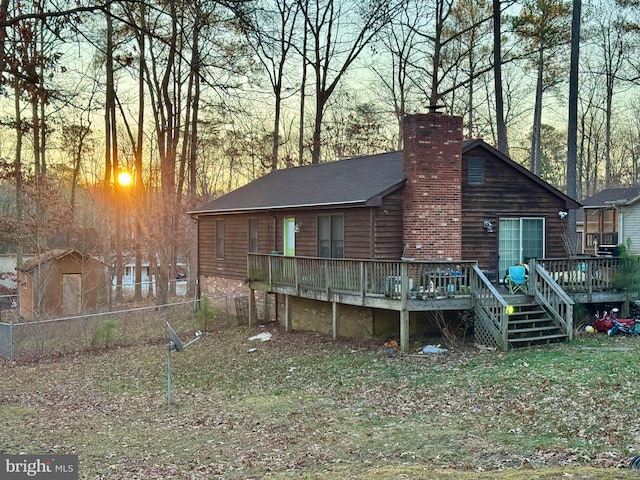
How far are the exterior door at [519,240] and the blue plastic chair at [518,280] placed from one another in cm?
235

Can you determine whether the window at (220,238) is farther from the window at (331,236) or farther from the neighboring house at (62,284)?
the window at (331,236)

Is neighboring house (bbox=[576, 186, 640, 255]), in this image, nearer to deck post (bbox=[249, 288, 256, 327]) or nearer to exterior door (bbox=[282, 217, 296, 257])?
exterior door (bbox=[282, 217, 296, 257])

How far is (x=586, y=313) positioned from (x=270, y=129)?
2610 centimetres

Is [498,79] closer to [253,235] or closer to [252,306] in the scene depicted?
[253,235]

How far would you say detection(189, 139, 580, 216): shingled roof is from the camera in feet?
58.7

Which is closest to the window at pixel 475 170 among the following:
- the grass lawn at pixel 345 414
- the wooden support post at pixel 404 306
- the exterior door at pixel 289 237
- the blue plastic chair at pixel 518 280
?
the blue plastic chair at pixel 518 280

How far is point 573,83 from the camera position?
23.2 metres

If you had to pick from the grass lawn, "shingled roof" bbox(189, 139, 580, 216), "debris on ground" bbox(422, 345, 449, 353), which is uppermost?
"shingled roof" bbox(189, 139, 580, 216)

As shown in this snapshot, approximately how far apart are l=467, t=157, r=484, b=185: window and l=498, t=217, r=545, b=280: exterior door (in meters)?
1.31

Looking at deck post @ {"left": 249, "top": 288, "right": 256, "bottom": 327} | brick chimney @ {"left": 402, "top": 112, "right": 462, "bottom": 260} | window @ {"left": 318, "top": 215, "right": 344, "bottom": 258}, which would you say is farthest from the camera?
deck post @ {"left": 249, "top": 288, "right": 256, "bottom": 327}

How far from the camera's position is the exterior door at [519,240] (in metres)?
18.6

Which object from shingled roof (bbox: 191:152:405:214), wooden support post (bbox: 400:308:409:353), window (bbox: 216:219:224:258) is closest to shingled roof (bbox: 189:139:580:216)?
shingled roof (bbox: 191:152:405:214)

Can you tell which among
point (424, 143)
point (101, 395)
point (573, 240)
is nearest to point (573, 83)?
point (573, 240)

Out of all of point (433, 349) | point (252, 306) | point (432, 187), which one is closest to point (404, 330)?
point (433, 349)
